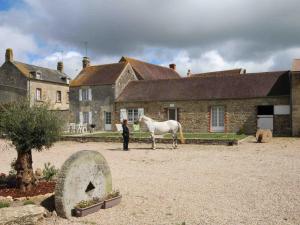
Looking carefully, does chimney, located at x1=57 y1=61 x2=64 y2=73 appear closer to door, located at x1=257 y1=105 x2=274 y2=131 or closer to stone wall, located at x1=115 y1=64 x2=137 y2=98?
stone wall, located at x1=115 y1=64 x2=137 y2=98

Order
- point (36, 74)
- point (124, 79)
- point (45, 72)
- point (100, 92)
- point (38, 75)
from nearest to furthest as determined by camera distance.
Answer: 1. point (100, 92)
2. point (124, 79)
3. point (36, 74)
4. point (38, 75)
5. point (45, 72)

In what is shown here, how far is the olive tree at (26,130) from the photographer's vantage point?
7.14m

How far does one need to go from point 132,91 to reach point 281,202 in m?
24.6

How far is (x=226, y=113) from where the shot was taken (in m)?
26.0

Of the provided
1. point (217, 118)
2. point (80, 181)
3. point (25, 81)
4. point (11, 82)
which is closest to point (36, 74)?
point (25, 81)

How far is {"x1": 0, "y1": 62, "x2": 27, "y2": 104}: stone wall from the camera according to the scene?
38.2 m

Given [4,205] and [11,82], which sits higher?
[11,82]

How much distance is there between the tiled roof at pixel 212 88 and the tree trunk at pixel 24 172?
20.4m


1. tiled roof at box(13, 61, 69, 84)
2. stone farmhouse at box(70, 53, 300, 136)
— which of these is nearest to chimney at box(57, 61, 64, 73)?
tiled roof at box(13, 61, 69, 84)

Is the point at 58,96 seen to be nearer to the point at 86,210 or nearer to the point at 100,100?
the point at 100,100

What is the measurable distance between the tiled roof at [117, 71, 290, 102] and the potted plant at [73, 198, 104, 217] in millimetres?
20468

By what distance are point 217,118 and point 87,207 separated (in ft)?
69.2

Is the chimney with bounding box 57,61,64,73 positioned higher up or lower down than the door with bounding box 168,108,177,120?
higher up

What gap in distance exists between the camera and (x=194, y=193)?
25.8 feet
